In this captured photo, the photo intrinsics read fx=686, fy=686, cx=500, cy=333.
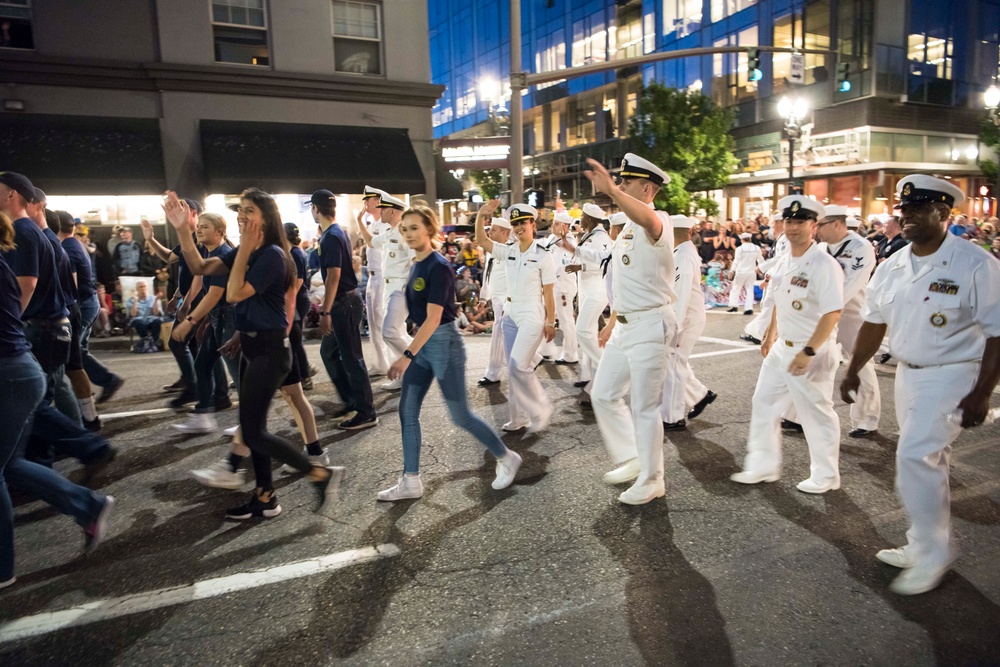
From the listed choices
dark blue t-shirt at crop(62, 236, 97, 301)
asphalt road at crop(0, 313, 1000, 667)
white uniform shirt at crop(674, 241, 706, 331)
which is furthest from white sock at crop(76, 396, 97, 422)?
white uniform shirt at crop(674, 241, 706, 331)

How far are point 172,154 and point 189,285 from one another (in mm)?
10899

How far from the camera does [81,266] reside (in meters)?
6.70

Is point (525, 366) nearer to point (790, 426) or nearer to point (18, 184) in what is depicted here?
point (790, 426)

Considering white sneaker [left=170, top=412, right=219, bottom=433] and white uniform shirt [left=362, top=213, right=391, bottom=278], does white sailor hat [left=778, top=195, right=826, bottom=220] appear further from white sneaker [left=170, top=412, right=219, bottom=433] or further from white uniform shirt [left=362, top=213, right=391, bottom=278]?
white sneaker [left=170, top=412, right=219, bottom=433]

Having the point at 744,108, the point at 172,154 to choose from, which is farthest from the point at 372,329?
the point at 744,108

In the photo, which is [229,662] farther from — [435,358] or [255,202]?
[255,202]

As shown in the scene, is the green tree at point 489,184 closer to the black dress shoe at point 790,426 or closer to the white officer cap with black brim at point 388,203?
the white officer cap with black brim at point 388,203

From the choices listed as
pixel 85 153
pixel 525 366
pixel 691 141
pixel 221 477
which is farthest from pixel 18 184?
pixel 691 141

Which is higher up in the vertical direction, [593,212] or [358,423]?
[593,212]

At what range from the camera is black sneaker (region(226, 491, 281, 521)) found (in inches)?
177

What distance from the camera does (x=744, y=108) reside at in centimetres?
3341

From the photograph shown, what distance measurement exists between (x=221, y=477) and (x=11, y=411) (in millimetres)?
1600

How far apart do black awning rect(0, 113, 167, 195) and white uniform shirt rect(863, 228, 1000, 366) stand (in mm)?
15520

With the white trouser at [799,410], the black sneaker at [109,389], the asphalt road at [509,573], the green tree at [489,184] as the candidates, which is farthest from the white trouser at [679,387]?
the green tree at [489,184]
